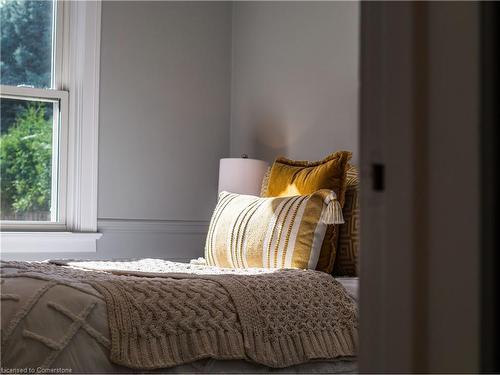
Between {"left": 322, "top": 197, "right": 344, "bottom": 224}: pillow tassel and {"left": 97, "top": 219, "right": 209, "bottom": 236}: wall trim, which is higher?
{"left": 322, "top": 197, "right": 344, "bottom": 224}: pillow tassel

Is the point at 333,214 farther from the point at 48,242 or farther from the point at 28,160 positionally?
the point at 28,160

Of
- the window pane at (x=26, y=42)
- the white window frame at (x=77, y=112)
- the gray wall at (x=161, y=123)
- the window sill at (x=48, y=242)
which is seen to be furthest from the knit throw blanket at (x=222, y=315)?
the window pane at (x=26, y=42)

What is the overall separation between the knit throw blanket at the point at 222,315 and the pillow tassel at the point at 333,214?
0.25 m

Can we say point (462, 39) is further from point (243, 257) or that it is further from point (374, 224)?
point (243, 257)

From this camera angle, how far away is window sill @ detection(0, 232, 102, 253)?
3758mm

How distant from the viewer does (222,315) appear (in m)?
2.06

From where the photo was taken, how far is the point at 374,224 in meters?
0.69

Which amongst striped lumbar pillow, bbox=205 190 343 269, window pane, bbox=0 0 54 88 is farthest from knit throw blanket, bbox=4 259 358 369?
window pane, bbox=0 0 54 88

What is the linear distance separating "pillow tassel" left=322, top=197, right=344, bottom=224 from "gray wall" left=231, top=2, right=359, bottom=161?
83cm

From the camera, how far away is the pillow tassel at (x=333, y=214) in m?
2.59

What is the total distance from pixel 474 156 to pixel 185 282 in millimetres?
1619

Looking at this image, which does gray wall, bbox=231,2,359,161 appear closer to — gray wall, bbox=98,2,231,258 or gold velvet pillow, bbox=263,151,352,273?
gray wall, bbox=98,2,231,258

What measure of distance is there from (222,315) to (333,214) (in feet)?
2.42

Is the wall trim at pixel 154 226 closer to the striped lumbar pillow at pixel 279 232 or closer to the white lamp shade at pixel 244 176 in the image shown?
the white lamp shade at pixel 244 176
